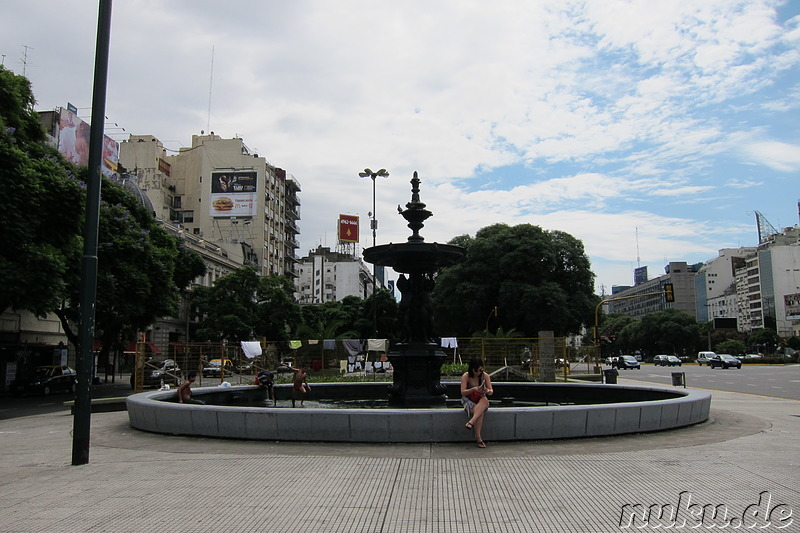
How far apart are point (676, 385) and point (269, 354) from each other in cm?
1873

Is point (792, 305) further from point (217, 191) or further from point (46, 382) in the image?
point (46, 382)

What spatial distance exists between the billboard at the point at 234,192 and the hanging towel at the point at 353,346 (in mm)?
42331

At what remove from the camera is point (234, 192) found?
235ft

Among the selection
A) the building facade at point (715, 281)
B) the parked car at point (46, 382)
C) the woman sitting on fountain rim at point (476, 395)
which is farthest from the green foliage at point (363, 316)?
the building facade at point (715, 281)

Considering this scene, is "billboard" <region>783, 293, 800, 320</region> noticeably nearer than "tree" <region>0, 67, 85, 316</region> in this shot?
No

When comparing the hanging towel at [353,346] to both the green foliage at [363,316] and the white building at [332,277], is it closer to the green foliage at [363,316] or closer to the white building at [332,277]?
the green foliage at [363,316]

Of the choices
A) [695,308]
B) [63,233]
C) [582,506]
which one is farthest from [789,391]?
[695,308]

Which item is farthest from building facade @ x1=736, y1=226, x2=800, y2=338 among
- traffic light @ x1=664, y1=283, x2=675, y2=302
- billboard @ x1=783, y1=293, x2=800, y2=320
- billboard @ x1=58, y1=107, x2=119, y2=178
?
billboard @ x1=58, y1=107, x2=119, y2=178

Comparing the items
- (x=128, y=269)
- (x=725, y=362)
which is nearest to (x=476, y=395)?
(x=128, y=269)

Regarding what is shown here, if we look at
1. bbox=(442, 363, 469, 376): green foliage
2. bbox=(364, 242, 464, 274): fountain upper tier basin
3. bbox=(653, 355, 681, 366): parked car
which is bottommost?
bbox=(653, 355, 681, 366): parked car

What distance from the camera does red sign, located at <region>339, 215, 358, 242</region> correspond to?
6544cm

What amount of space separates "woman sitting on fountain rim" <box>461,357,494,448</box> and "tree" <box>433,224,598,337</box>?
40.6 metres

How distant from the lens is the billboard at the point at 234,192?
71.3m

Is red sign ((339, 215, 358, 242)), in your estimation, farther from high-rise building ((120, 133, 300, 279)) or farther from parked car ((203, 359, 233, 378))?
parked car ((203, 359, 233, 378))
